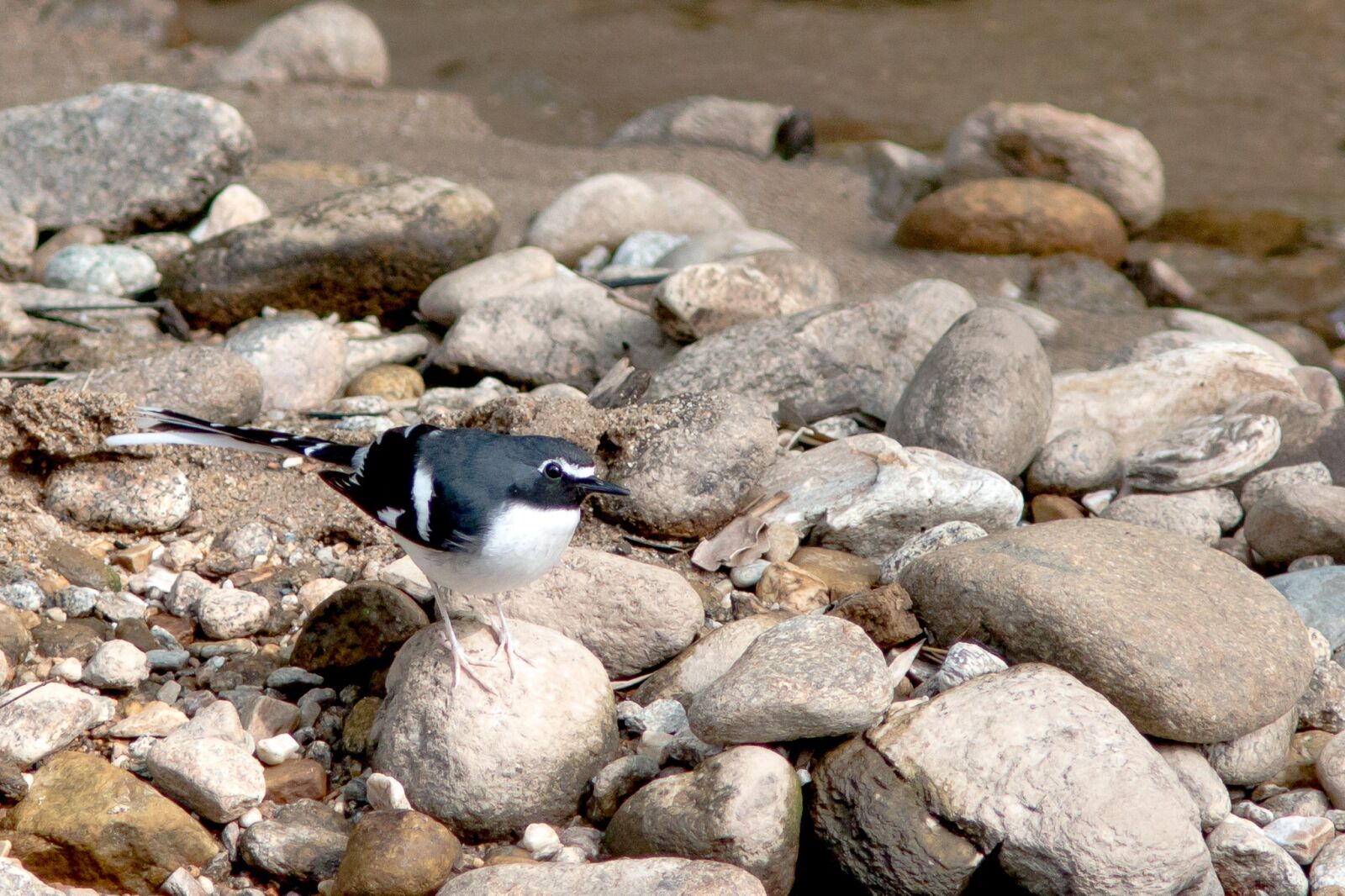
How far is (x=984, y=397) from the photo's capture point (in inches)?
195

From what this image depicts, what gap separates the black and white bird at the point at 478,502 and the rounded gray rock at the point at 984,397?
85.4 inches

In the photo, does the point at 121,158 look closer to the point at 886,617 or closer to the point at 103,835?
the point at 103,835

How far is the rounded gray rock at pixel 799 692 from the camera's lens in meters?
3.25

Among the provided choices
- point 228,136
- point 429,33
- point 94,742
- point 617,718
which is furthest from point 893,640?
point 429,33

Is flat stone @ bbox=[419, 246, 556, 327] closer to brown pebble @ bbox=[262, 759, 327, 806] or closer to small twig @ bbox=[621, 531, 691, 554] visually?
small twig @ bbox=[621, 531, 691, 554]

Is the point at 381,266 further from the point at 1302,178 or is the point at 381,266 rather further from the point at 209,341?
the point at 1302,178

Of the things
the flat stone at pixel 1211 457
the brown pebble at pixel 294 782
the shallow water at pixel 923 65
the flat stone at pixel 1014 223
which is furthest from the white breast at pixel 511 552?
the shallow water at pixel 923 65

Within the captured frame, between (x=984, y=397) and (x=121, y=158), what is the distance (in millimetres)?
5329

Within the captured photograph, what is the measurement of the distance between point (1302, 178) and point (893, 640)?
8.31 meters

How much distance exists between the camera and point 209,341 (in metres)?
6.40

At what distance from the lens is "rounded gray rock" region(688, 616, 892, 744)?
3.25 m

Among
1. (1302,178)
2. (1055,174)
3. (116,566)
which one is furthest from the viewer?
(1302,178)

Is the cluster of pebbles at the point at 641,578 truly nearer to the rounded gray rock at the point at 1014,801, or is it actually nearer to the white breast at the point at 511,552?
the rounded gray rock at the point at 1014,801

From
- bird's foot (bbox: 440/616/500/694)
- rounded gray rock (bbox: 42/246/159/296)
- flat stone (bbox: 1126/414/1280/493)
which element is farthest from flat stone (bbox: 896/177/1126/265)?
bird's foot (bbox: 440/616/500/694)
